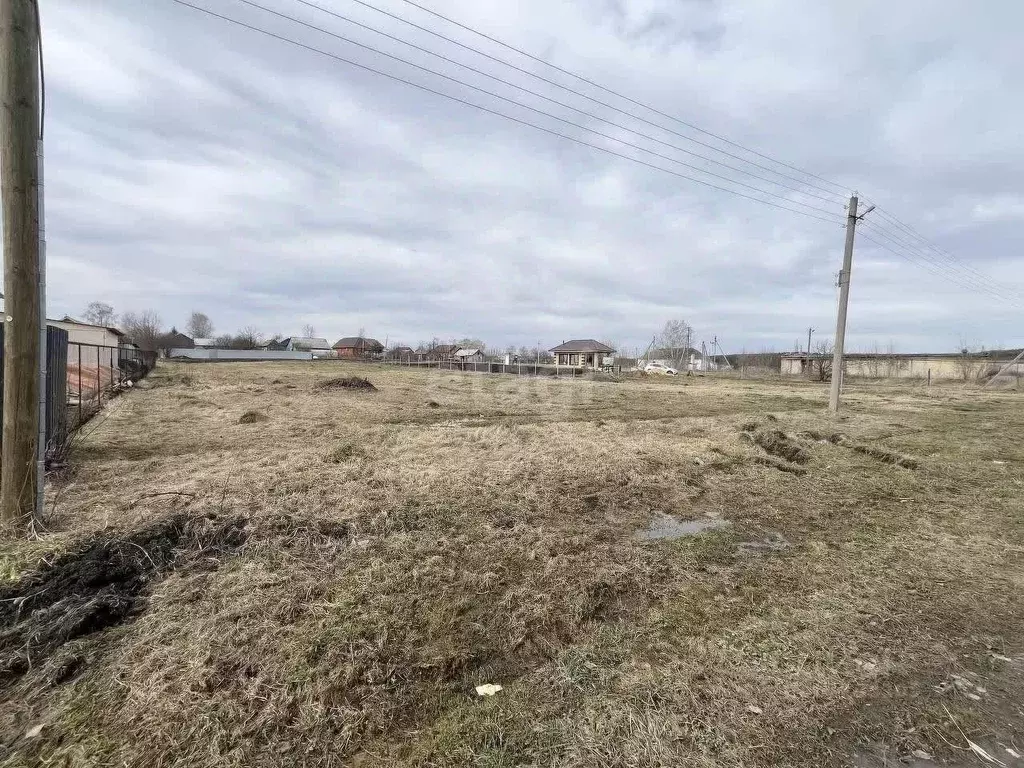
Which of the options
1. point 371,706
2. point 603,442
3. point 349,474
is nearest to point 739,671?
point 371,706

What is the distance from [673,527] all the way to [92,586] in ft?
16.0

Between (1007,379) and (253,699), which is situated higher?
(1007,379)

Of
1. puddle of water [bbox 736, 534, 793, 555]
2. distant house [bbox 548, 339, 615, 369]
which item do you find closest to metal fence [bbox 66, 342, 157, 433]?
puddle of water [bbox 736, 534, 793, 555]

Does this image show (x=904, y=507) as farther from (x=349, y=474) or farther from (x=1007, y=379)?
(x=1007, y=379)

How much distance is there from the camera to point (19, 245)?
342 cm

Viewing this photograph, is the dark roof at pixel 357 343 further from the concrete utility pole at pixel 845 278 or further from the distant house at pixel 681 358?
the concrete utility pole at pixel 845 278

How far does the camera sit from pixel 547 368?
44906 mm

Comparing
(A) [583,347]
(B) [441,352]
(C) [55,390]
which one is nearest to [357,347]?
(B) [441,352]

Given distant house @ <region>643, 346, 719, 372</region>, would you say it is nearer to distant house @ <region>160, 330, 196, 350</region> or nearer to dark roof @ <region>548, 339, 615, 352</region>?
dark roof @ <region>548, 339, 615, 352</region>

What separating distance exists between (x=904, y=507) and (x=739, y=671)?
4.97 m

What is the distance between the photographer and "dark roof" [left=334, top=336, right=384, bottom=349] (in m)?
92.4

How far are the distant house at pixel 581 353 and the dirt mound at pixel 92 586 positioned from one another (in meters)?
60.0

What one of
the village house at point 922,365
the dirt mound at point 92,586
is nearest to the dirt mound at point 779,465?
the dirt mound at point 92,586

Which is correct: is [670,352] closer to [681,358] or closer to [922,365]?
[681,358]
